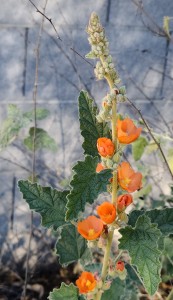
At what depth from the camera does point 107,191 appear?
138 centimetres

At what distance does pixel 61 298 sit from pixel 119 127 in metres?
0.57

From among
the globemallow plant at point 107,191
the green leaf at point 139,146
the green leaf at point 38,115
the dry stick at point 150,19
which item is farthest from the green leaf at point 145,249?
the dry stick at point 150,19

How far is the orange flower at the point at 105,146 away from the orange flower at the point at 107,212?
12 cm

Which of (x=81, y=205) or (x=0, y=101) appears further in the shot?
(x=0, y=101)

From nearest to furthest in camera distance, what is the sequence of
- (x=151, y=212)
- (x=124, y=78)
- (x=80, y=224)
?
(x=80, y=224)
(x=151, y=212)
(x=124, y=78)

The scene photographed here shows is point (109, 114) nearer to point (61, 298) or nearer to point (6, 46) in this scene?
point (61, 298)

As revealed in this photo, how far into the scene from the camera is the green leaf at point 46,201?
1.42 meters

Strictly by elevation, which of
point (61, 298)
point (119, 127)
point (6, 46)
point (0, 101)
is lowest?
point (61, 298)

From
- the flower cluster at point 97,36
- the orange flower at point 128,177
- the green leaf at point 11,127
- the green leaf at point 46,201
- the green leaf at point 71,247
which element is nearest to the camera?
the flower cluster at point 97,36

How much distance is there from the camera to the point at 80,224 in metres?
1.37

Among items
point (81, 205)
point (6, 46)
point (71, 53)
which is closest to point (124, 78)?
point (71, 53)

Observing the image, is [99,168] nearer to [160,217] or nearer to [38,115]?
[160,217]

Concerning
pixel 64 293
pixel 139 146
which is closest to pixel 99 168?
pixel 64 293

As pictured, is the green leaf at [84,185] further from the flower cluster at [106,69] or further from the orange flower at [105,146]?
the flower cluster at [106,69]
